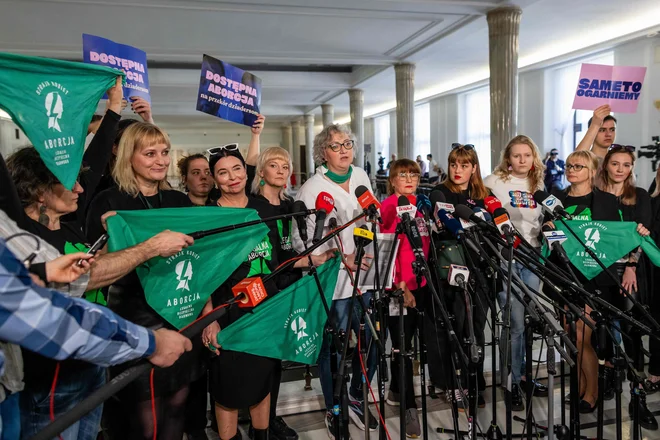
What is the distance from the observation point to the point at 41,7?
25.3 ft

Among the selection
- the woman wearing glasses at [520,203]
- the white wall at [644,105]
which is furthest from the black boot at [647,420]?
the white wall at [644,105]

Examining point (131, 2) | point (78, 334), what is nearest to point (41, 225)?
point (78, 334)

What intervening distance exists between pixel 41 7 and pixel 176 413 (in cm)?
838

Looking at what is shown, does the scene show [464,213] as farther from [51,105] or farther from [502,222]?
[51,105]

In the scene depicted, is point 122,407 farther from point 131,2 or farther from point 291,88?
point 291,88

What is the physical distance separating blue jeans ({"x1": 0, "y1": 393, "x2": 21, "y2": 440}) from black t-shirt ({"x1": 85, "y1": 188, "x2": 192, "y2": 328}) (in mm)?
612

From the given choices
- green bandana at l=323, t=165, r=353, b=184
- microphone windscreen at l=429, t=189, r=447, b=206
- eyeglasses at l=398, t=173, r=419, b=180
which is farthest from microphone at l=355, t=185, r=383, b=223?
eyeglasses at l=398, t=173, r=419, b=180

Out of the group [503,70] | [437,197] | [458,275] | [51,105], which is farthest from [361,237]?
[503,70]

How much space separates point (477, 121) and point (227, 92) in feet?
51.1

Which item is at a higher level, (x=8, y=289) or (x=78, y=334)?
(x=8, y=289)

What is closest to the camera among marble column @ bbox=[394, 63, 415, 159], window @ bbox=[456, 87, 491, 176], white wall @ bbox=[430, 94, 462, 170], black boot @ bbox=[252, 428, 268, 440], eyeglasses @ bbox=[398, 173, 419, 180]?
black boot @ bbox=[252, 428, 268, 440]

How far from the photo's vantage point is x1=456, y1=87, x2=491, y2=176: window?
16.8m

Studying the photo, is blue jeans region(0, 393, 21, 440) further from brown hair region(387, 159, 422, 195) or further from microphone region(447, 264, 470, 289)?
brown hair region(387, 159, 422, 195)

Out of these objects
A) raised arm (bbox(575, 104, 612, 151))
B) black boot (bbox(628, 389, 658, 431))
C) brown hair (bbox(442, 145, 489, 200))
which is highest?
raised arm (bbox(575, 104, 612, 151))
